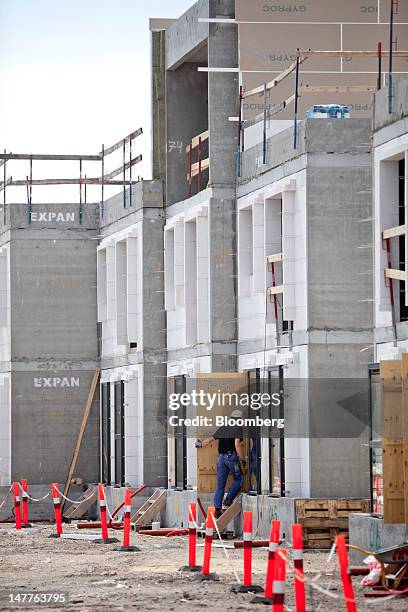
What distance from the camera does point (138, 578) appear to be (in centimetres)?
2473

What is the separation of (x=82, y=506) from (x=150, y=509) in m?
5.47

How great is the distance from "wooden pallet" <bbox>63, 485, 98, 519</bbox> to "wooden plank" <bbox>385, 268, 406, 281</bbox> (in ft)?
60.5

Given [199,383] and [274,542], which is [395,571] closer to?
[274,542]

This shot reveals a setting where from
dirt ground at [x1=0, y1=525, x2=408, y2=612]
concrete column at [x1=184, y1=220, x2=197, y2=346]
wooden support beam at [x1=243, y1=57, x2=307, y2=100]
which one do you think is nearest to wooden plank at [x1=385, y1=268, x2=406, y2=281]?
dirt ground at [x1=0, y1=525, x2=408, y2=612]

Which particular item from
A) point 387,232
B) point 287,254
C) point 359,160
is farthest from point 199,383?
point 387,232

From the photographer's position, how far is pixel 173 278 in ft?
130

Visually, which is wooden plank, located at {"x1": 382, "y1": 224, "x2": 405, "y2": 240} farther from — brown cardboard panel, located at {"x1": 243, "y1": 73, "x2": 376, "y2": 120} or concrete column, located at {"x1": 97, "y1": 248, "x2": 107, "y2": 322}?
concrete column, located at {"x1": 97, "y1": 248, "x2": 107, "y2": 322}

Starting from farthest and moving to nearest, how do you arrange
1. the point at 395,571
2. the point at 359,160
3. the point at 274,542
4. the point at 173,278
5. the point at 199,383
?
the point at 173,278 → the point at 199,383 → the point at 359,160 → the point at 395,571 → the point at 274,542

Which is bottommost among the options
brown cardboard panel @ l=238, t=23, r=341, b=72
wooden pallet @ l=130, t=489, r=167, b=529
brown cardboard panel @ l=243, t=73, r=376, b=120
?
wooden pallet @ l=130, t=489, r=167, b=529

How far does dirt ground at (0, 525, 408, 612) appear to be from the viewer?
21.0m

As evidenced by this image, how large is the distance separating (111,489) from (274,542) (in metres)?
24.1

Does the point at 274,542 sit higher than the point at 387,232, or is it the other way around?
the point at 387,232

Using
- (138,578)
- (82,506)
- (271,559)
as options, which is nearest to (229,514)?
(138,578)

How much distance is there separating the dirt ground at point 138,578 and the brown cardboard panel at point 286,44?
10.6 metres
